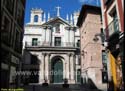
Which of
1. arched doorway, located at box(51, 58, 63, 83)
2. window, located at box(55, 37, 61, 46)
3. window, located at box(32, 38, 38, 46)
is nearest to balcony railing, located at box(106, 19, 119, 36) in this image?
arched doorway, located at box(51, 58, 63, 83)

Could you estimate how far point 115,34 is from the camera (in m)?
12.0

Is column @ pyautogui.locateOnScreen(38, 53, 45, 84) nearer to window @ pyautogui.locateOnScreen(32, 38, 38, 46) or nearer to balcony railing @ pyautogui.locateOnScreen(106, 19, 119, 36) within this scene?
window @ pyautogui.locateOnScreen(32, 38, 38, 46)

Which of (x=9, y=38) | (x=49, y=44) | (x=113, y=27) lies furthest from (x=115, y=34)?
(x=49, y=44)

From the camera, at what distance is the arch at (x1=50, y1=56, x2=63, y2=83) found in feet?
129

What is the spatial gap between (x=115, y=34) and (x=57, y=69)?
2852 centimetres

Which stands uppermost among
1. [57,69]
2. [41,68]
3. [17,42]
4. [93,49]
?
[93,49]

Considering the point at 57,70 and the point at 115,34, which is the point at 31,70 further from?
the point at 115,34

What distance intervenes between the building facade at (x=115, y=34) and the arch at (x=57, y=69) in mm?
26013

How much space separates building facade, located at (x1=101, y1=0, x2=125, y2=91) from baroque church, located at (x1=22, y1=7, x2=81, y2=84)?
80.7 ft

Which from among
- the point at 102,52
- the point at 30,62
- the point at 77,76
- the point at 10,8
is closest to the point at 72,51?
the point at 77,76

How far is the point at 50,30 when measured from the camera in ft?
139

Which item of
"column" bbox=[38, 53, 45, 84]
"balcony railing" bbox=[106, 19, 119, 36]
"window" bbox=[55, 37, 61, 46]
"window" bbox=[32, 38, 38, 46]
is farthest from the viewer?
"window" bbox=[55, 37, 61, 46]

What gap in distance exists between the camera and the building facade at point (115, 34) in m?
11.7

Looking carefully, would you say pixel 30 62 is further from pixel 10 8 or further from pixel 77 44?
pixel 10 8
